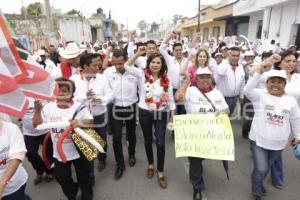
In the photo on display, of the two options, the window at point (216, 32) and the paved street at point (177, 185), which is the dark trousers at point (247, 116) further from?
the window at point (216, 32)

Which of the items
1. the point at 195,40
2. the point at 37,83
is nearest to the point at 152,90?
the point at 37,83

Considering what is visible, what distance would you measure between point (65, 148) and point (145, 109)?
4.05ft

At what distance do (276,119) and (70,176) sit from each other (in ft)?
8.26

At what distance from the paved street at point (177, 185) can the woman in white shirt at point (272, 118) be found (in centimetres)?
62

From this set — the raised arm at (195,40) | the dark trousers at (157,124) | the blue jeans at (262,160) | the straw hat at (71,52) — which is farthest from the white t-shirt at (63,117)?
the raised arm at (195,40)

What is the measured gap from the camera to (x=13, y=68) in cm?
203

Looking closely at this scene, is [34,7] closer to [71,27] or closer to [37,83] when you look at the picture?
[71,27]

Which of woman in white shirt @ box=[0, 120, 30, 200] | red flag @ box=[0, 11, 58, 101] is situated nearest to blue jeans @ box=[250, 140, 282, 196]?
red flag @ box=[0, 11, 58, 101]

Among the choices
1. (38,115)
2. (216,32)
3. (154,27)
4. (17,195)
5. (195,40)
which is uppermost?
(154,27)

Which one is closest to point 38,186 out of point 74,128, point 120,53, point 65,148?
point 65,148

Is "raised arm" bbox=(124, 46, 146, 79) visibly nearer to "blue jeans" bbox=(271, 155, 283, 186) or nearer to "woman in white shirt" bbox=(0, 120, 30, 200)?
"woman in white shirt" bbox=(0, 120, 30, 200)

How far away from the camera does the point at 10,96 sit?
1.95m

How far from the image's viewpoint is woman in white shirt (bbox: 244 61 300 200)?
10.3ft

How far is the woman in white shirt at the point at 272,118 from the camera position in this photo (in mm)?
3127
